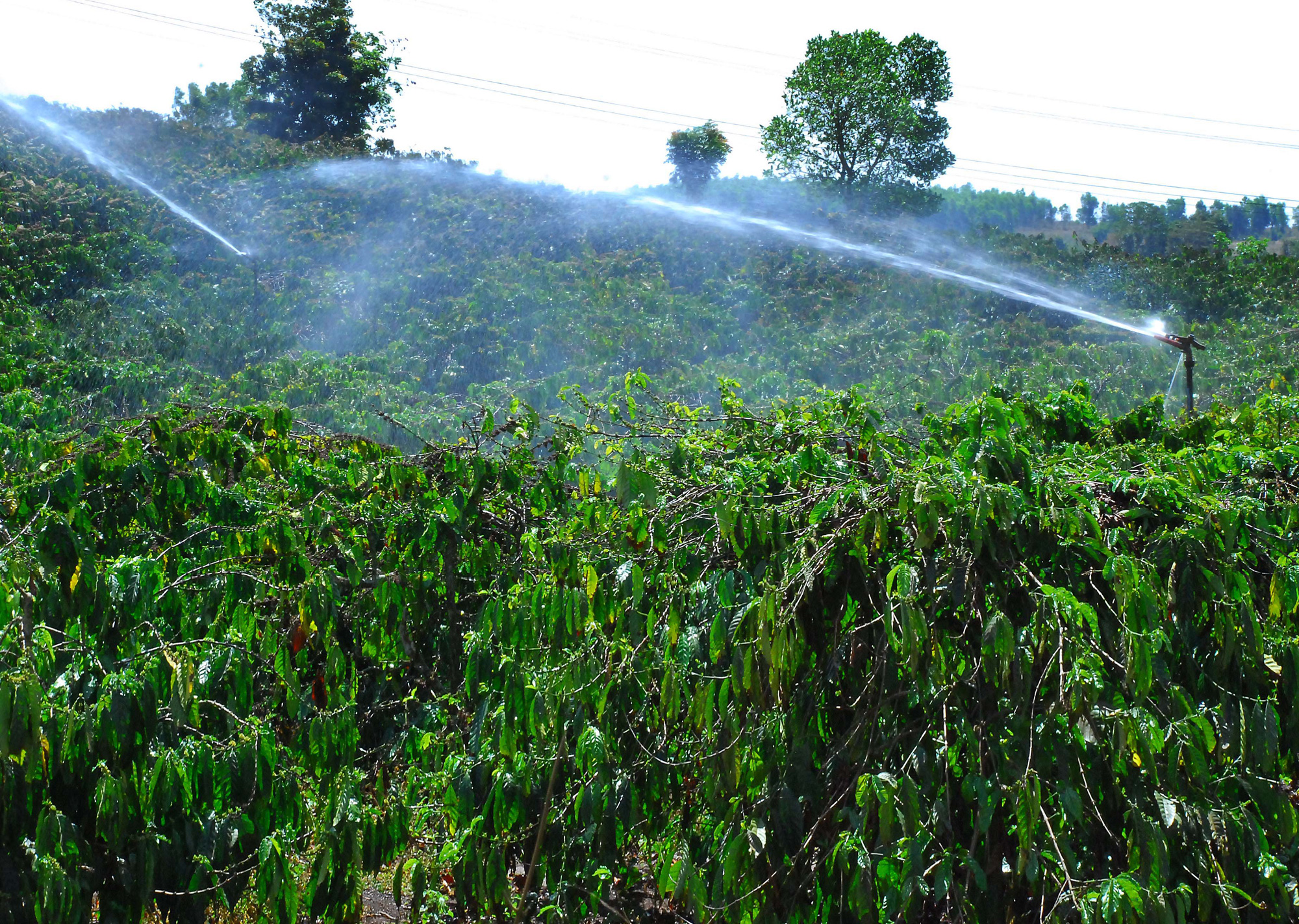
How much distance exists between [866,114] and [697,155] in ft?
12.6

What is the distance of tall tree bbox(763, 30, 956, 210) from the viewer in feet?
81.5

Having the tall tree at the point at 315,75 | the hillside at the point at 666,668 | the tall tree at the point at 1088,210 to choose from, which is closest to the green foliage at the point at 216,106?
the tall tree at the point at 315,75

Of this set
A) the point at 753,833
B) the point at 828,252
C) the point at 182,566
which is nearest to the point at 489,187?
the point at 828,252

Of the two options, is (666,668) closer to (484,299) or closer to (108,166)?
(484,299)

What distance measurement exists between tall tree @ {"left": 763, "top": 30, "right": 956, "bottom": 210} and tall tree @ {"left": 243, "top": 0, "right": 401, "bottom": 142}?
889 centimetres

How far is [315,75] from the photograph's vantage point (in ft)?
80.2

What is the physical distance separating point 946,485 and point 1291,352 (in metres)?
15.8

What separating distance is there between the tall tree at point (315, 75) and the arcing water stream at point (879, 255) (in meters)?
6.67

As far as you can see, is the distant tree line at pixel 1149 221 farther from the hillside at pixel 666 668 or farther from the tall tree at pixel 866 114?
the hillside at pixel 666 668

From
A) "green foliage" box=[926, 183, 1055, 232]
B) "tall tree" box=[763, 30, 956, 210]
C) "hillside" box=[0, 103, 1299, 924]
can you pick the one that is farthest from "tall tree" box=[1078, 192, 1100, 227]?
"hillside" box=[0, 103, 1299, 924]

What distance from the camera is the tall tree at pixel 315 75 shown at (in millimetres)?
24172

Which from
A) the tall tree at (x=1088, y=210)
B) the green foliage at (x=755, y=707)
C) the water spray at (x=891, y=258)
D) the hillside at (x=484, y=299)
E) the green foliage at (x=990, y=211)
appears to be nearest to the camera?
the green foliage at (x=755, y=707)

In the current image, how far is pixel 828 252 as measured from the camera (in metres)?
20.2

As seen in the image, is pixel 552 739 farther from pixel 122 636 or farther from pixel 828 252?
pixel 828 252
